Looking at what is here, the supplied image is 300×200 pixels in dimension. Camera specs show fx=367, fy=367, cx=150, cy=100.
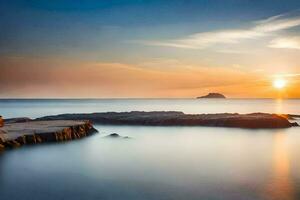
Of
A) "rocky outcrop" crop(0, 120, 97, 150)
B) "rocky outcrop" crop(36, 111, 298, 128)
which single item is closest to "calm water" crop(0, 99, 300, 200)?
"rocky outcrop" crop(0, 120, 97, 150)

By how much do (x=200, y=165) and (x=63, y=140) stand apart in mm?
18448

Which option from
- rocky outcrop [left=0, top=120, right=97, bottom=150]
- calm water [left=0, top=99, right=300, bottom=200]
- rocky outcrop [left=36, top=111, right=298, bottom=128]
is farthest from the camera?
rocky outcrop [left=36, top=111, right=298, bottom=128]

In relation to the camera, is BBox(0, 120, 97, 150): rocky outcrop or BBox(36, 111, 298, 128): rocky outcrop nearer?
BBox(0, 120, 97, 150): rocky outcrop

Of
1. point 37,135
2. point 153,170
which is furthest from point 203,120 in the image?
point 153,170

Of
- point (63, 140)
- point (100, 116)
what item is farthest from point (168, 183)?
point (100, 116)

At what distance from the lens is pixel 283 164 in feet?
94.2

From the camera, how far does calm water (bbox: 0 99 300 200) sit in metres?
19.6

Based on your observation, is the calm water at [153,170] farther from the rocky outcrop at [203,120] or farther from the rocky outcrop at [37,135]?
the rocky outcrop at [203,120]

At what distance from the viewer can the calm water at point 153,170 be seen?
1956 centimetres

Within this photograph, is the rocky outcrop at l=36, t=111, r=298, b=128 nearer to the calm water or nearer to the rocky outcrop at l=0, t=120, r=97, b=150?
the calm water

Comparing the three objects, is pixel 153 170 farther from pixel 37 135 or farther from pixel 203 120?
pixel 203 120

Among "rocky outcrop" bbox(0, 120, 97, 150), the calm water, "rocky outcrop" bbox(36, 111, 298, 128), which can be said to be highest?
"rocky outcrop" bbox(36, 111, 298, 128)

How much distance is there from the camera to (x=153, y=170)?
85.1ft

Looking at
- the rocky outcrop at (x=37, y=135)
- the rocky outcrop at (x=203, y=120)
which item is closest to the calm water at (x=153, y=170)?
the rocky outcrop at (x=37, y=135)
